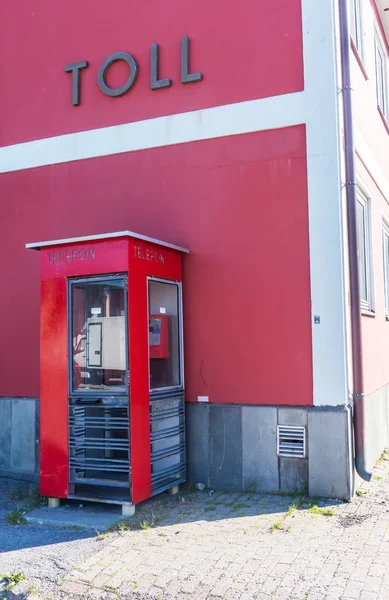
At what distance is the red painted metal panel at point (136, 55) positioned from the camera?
671 cm

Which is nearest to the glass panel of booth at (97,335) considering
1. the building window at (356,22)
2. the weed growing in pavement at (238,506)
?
the weed growing in pavement at (238,506)

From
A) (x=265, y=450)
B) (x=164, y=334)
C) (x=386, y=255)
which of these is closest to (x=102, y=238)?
(x=164, y=334)

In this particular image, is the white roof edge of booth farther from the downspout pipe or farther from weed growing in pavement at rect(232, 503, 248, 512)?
weed growing in pavement at rect(232, 503, 248, 512)

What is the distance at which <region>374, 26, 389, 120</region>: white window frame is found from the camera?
9465 millimetres

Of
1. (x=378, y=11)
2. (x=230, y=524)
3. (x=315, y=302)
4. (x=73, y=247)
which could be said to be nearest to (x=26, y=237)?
(x=73, y=247)

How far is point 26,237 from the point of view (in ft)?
26.2

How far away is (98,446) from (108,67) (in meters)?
4.51

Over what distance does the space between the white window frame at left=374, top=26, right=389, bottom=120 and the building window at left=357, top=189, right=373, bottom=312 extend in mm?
1989

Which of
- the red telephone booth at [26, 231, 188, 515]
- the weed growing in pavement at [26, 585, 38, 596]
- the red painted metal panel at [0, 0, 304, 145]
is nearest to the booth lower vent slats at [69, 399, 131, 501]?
the red telephone booth at [26, 231, 188, 515]

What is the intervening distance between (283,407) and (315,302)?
3.66 feet

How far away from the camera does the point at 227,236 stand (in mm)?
6758

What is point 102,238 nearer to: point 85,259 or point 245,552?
point 85,259

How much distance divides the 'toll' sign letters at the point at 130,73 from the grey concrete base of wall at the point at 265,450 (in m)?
3.67

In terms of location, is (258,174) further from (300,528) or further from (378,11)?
(378,11)
